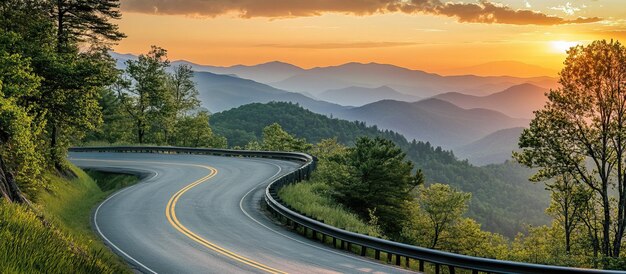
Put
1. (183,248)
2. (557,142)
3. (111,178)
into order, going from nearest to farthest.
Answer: (183,248) → (557,142) → (111,178)

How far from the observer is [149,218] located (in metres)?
20.9

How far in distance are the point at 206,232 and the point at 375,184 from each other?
16.4 m

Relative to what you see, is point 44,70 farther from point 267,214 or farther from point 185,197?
point 267,214

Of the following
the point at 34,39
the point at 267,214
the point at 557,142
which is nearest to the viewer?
Result: the point at 267,214

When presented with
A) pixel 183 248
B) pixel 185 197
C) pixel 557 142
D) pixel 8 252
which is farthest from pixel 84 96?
pixel 557 142

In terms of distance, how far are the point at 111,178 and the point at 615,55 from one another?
121ft

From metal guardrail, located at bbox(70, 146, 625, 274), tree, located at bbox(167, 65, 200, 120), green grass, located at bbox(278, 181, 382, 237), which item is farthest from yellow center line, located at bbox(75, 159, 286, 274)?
tree, located at bbox(167, 65, 200, 120)

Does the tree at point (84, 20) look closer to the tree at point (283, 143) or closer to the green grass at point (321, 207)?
the green grass at point (321, 207)

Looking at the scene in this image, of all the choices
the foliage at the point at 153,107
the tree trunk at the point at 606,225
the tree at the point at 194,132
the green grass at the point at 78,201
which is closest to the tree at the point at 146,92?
the foliage at the point at 153,107

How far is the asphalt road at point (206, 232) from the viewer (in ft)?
46.0

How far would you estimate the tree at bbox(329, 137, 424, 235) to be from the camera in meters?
30.7

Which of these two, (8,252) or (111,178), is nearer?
(8,252)

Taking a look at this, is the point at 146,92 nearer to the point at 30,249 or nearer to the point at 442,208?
the point at 442,208

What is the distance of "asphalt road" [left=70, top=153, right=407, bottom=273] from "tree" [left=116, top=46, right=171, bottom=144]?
3111 centimetres
